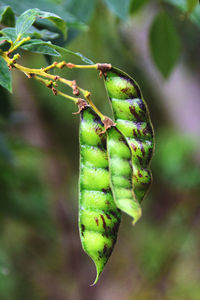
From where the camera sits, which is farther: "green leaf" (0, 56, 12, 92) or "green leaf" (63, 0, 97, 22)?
"green leaf" (63, 0, 97, 22)

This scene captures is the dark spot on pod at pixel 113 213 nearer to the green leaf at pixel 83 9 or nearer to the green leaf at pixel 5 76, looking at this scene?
the green leaf at pixel 5 76

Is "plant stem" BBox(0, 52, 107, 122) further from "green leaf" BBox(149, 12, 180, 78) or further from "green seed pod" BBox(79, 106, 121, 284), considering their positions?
"green leaf" BBox(149, 12, 180, 78)

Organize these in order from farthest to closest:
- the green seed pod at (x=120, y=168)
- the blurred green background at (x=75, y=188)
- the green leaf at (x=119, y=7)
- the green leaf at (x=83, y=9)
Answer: the blurred green background at (x=75, y=188) → the green leaf at (x=83, y=9) → the green leaf at (x=119, y=7) → the green seed pod at (x=120, y=168)

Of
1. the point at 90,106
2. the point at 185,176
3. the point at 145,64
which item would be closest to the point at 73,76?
→ the point at 145,64

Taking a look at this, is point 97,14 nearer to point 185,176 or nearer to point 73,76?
point 73,76

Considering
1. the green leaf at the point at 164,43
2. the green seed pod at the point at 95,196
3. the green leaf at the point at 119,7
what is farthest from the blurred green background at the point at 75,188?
the green seed pod at the point at 95,196

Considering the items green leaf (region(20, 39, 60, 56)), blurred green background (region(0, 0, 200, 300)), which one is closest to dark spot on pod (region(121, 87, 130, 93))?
green leaf (region(20, 39, 60, 56))
